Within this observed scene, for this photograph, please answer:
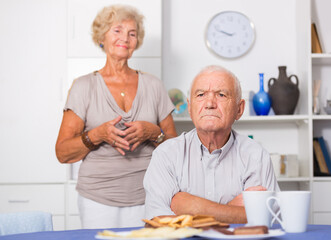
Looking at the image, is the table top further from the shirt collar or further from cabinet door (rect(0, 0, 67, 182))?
cabinet door (rect(0, 0, 67, 182))

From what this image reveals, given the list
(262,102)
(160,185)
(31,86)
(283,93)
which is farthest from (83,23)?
(160,185)

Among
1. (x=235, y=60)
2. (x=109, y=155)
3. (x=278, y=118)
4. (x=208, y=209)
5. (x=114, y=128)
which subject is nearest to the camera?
(x=208, y=209)

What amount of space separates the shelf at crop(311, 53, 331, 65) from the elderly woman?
1.59 m

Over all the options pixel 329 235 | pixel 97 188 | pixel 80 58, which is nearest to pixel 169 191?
pixel 329 235

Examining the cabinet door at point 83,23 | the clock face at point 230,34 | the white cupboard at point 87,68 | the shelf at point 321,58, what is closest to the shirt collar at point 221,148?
the white cupboard at point 87,68

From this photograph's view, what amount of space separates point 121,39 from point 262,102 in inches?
62.0

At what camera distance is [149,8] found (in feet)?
11.6

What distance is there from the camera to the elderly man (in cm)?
164

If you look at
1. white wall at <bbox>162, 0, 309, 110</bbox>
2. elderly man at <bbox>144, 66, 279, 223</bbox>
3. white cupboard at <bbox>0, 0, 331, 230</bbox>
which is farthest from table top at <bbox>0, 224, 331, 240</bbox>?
white wall at <bbox>162, 0, 309, 110</bbox>

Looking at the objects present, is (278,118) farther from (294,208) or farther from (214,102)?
(294,208)

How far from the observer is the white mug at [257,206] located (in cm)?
119

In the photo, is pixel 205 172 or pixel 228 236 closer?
pixel 228 236

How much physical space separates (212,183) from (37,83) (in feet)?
A: 8.19

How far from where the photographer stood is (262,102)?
3654 millimetres
